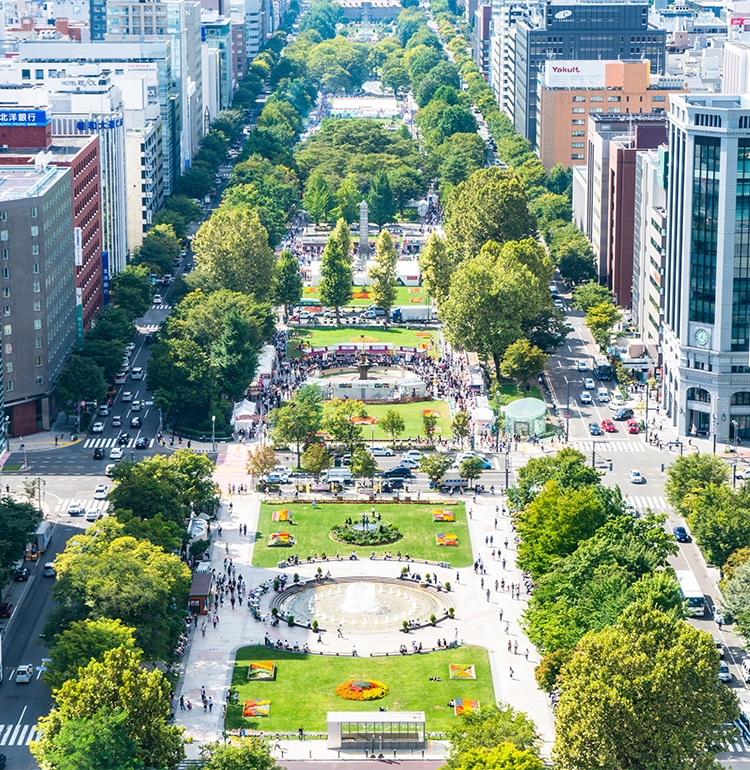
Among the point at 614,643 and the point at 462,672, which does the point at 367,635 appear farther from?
the point at 614,643

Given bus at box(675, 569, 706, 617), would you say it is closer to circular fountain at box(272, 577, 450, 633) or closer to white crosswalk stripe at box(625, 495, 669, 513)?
circular fountain at box(272, 577, 450, 633)

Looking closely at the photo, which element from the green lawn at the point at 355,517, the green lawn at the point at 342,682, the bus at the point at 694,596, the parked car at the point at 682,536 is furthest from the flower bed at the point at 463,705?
the parked car at the point at 682,536

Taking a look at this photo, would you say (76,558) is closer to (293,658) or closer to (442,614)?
(293,658)

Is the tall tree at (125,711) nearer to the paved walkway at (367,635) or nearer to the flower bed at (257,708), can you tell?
the paved walkway at (367,635)

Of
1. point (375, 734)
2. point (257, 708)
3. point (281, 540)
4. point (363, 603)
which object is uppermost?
point (281, 540)

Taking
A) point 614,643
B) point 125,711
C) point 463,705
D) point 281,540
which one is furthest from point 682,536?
point 125,711

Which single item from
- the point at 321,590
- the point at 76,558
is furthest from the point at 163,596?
the point at 321,590
